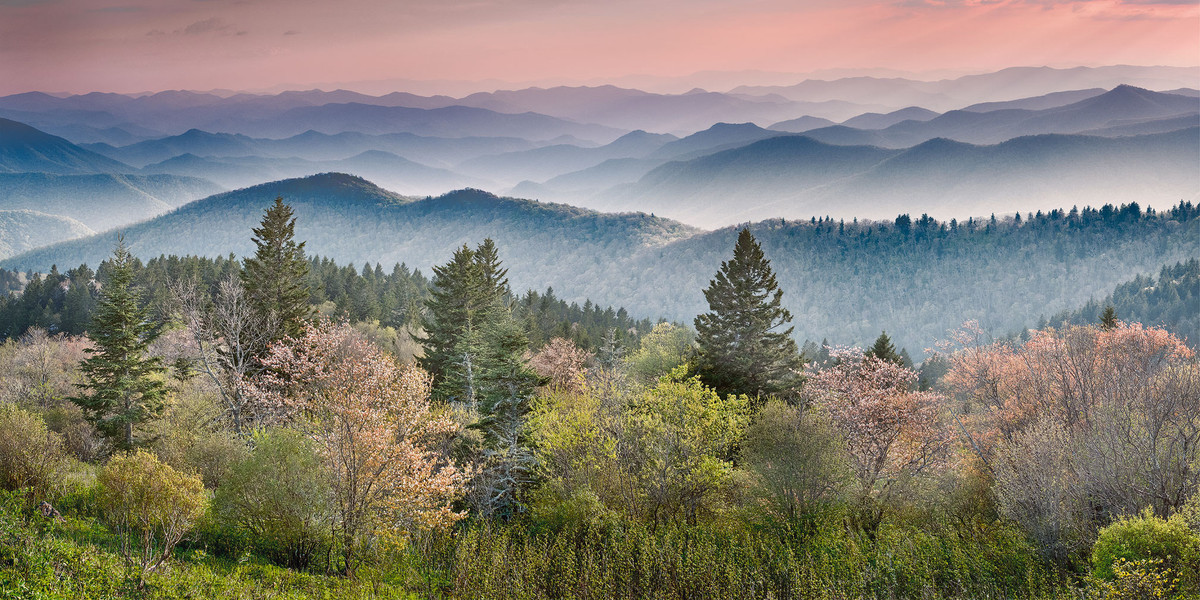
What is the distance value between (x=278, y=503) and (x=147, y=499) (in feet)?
11.4

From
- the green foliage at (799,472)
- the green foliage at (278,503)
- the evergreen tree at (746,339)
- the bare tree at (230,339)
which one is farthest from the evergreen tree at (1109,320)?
the bare tree at (230,339)

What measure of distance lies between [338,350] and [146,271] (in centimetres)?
8022

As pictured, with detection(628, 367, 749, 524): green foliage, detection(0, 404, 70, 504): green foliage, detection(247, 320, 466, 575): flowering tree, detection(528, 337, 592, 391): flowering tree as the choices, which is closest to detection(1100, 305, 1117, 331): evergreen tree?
detection(628, 367, 749, 524): green foliage

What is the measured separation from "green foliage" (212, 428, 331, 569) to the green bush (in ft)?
77.0

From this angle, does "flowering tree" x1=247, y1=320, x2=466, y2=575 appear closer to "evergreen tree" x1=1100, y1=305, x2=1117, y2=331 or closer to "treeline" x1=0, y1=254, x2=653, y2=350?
"treeline" x1=0, y1=254, x2=653, y2=350

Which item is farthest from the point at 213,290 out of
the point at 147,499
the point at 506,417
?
the point at 147,499

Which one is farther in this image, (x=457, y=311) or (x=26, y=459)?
(x=457, y=311)

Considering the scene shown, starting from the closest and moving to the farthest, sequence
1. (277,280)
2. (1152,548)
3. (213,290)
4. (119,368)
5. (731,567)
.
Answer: (1152,548)
(731,567)
(119,368)
(277,280)
(213,290)

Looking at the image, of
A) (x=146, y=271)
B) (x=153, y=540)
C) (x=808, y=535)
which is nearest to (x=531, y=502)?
(x=808, y=535)

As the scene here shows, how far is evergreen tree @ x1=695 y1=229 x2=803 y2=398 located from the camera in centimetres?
4216

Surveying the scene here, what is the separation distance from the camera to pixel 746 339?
4312cm

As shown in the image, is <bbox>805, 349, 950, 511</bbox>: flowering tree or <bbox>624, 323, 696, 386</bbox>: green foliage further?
<bbox>624, 323, 696, 386</bbox>: green foliage

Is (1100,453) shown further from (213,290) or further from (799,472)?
(213,290)

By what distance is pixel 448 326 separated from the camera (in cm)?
4503
